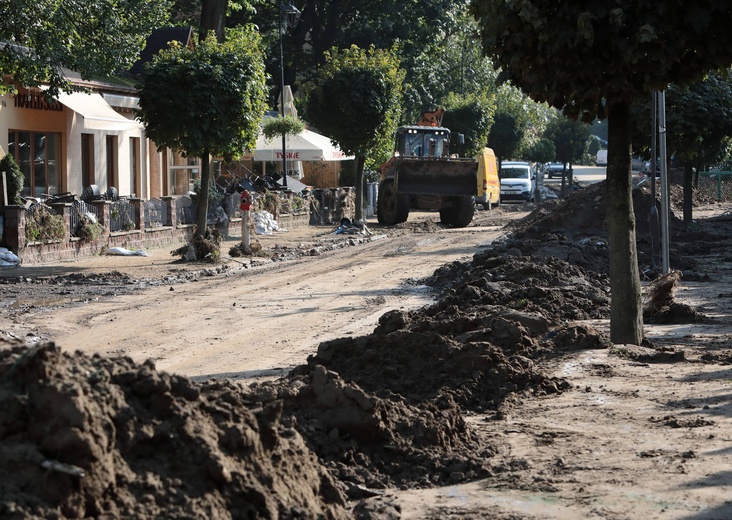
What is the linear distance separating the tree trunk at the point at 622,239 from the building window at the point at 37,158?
64.7 feet

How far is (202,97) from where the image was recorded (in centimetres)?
2286

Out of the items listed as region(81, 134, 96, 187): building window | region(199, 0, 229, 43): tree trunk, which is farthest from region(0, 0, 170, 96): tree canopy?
region(199, 0, 229, 43): tree trunk

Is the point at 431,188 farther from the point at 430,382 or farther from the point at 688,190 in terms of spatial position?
the point at 430,382

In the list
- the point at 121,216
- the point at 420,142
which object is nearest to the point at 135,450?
the point at 121,216

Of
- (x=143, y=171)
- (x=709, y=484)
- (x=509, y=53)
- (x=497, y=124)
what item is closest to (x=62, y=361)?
(x=709, y=484)

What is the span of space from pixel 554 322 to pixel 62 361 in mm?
8371

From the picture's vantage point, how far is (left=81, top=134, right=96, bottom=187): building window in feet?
103

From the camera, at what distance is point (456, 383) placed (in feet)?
30.1

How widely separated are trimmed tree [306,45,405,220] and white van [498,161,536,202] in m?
24.2

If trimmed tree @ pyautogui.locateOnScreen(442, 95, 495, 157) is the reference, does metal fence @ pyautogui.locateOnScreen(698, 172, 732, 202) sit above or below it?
below

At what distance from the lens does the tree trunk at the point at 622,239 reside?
1123 cm

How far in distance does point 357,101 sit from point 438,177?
352cm

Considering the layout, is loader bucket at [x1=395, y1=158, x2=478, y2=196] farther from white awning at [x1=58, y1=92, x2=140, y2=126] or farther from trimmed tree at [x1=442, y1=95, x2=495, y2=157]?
trimmed tree at [x1=442, y1=95, x2=495, y2=157]

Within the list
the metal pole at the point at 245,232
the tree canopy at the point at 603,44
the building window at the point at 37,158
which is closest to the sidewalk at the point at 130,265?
the metal pole at the point at 245,232
